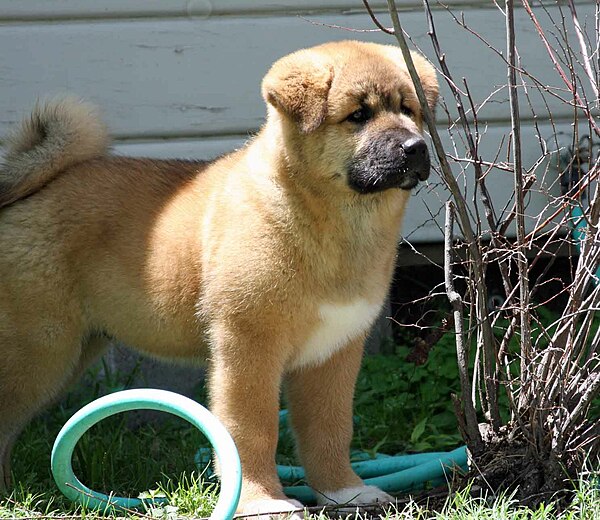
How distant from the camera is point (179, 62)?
5352 mm

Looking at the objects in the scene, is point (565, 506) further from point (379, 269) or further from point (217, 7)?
point (217, 7)

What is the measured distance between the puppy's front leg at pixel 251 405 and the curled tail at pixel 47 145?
1.10m

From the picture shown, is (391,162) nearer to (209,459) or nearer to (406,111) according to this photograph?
(406,111)

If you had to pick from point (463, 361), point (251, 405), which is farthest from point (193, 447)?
point (463, 361)

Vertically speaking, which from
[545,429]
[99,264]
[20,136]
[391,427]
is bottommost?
[391,427]

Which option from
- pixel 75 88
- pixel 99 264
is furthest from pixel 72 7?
pixel 99 264

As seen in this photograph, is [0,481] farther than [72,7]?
No

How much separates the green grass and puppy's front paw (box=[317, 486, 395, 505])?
9 cm

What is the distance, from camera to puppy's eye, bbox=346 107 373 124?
12.1 feet

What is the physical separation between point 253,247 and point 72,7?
224cm

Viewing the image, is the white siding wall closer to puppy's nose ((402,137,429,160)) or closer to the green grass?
the green grass

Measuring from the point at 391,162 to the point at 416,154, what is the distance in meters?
0.09

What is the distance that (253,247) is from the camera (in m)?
3.72

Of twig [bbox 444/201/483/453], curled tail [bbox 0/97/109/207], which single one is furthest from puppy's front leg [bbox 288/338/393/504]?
curled tail [bbox 0/97/109/207]
